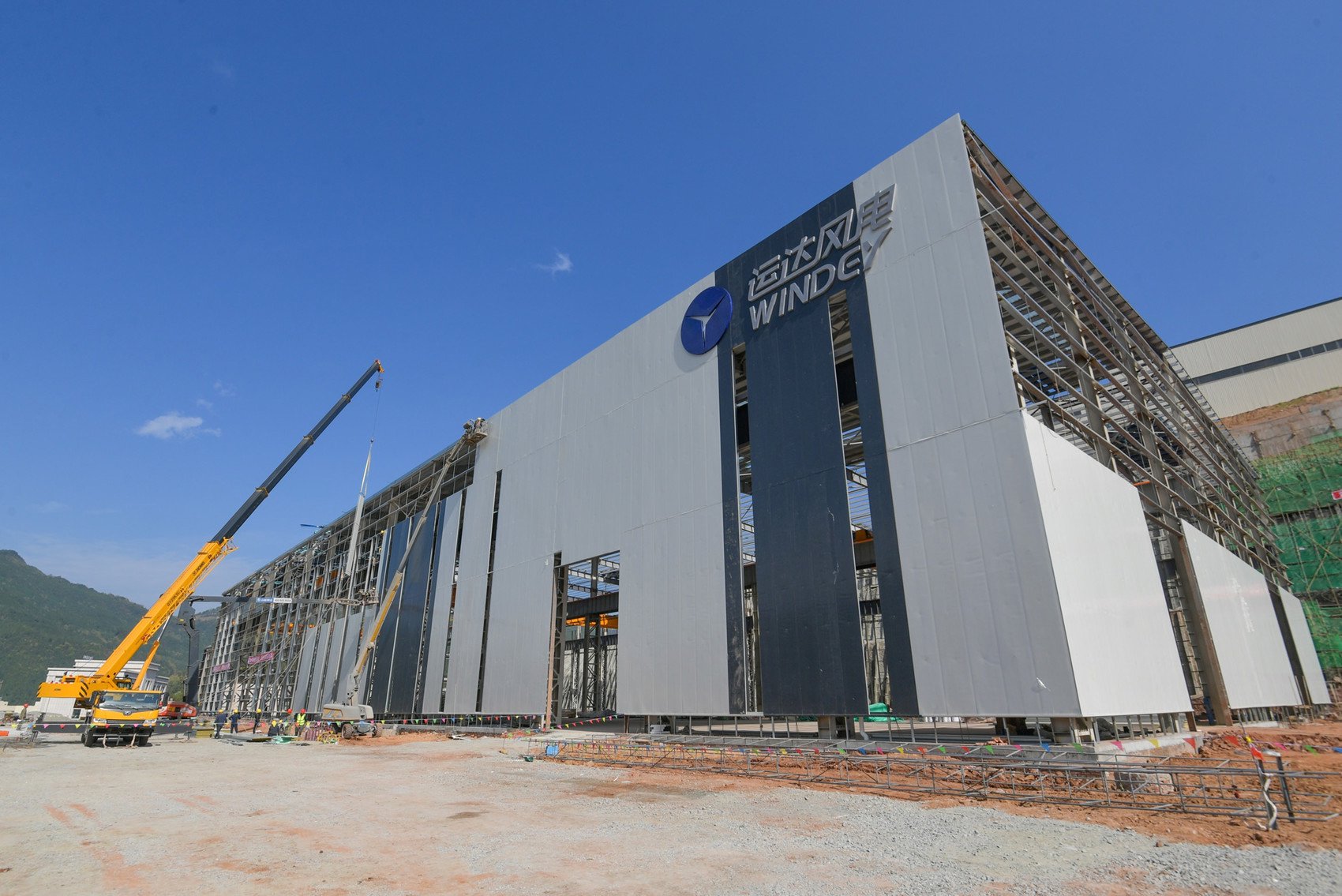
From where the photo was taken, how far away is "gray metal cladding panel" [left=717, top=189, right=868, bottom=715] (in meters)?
19.1

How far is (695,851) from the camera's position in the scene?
27.6 feet

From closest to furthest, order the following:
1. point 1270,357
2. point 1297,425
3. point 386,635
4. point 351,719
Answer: point 351,719, point 386,635, point 1297,425, point 1270,357

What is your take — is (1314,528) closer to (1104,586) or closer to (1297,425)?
(1297,425)

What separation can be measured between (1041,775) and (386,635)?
41167 mm

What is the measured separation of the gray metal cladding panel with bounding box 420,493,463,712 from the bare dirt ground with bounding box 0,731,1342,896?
2376 centimetres

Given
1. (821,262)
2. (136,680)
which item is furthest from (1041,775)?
(136,680)

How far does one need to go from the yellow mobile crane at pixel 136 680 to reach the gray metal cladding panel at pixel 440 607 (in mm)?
10556

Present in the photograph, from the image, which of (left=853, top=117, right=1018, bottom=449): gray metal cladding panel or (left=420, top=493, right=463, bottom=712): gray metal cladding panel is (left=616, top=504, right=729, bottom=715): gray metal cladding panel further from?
(left=420, top=493, right=463, bottom=712): gray metal cladding panel

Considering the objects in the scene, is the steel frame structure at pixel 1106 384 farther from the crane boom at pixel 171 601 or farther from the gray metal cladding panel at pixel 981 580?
the crane boom at pixel 171 601

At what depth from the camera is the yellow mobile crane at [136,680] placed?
27.8 m

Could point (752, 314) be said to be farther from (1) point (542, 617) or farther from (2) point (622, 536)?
(1) point (542, 617)

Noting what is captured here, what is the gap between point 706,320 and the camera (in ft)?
86.0

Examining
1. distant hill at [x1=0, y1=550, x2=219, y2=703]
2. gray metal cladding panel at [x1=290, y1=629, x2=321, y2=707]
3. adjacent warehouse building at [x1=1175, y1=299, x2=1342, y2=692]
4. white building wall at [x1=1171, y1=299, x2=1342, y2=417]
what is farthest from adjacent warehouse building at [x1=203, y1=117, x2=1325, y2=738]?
distant hill at [x1=0, y1=550, x2=219, y2=703]

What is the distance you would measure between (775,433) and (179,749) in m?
26.6
